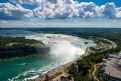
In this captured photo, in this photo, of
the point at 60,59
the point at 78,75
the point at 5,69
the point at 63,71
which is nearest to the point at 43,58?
the point at 60,59

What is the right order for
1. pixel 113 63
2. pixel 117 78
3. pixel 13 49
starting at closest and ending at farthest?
pixel 117 78
pixel 113 63
pixel 13 49

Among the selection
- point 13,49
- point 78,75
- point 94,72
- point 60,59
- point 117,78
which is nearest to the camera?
point 117,78

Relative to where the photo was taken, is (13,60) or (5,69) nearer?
(5,69)

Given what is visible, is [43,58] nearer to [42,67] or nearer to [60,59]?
[60,59]

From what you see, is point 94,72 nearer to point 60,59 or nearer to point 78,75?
point 78,75

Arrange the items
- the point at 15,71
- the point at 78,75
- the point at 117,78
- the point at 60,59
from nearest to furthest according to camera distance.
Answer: the point at 117,78, the point at 78,75, the point at 15,71, the point at 60,59

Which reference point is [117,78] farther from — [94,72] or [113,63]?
[113,63]

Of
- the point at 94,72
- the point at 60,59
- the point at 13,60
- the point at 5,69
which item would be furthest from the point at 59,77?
the point at 13,60

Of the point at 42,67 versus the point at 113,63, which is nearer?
the point at 113,63

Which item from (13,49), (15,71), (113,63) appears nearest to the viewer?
(113,63)
